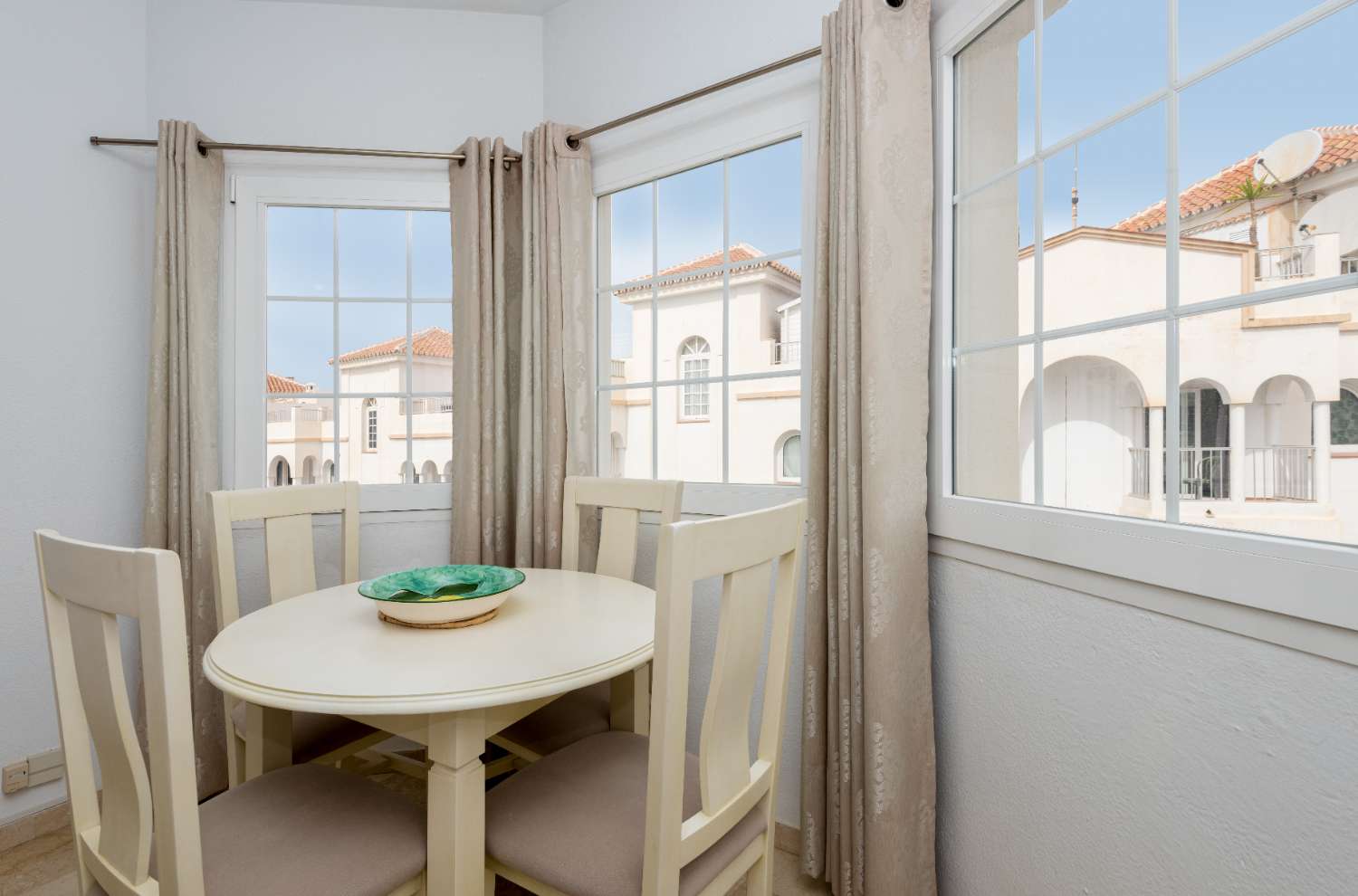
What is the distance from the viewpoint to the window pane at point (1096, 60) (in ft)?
3.55

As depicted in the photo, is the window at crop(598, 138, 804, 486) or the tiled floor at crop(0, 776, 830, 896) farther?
the window at crop(598, 138, 804, 486)

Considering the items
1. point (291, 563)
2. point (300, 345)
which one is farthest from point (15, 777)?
point (300, 345)

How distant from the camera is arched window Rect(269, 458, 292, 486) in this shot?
2.39 m

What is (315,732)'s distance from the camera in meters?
1.52

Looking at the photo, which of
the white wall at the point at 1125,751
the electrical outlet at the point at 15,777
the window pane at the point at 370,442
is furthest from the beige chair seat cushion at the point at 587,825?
the electrical outlet at the point at 15,777

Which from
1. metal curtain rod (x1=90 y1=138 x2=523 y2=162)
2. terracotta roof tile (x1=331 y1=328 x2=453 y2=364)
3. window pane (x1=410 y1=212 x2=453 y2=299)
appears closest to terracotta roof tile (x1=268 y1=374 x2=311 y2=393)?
terracotta roof tile (x1=331 y1=328 x2=453 y2=364)

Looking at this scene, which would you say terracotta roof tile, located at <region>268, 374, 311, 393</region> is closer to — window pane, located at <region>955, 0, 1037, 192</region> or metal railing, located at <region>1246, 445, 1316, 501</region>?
window pane, located at <region>955, 0, 1037, 192</region>

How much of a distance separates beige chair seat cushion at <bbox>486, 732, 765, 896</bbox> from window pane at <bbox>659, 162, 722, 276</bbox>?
1.65 meters

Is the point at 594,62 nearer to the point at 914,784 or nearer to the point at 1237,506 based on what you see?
the point at 1237,506

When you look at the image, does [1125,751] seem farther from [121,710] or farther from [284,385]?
[284,385]

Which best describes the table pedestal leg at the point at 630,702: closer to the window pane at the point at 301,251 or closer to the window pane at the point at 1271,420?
the window pane at the point at 1271,420

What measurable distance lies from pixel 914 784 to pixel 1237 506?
97 cm

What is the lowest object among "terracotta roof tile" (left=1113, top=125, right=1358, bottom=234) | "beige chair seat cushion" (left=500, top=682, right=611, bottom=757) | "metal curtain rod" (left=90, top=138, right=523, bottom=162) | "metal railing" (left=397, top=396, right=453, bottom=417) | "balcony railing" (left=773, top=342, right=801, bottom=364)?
"beige chair seat cushion" (left=500, top=682, right=611, bottom=757)

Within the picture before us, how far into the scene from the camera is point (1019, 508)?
1308 mm
